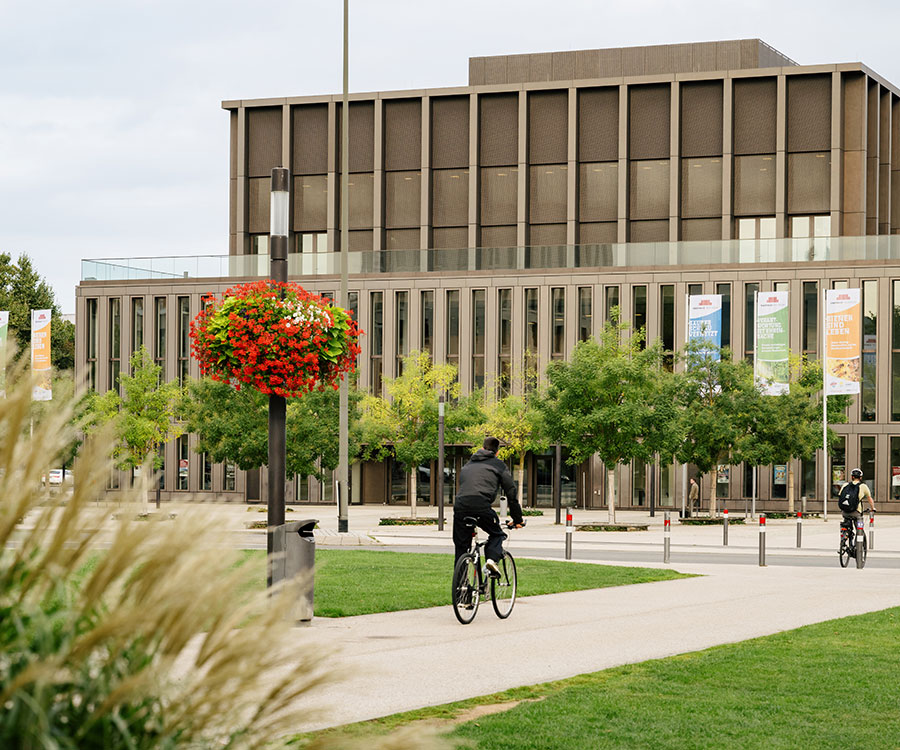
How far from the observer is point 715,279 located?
60.0 meters

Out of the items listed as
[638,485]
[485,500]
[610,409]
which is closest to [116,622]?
[485,500]

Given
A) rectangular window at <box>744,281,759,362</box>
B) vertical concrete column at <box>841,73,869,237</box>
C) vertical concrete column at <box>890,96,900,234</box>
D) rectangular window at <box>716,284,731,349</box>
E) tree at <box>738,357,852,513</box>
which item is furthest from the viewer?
vertical concrete column at <box>890,96,900,234</box>

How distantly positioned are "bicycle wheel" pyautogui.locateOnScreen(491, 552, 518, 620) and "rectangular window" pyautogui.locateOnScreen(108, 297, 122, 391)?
5453 centimetres

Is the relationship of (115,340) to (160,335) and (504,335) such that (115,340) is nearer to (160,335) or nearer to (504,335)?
(160,335)

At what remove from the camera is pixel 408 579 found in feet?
61.9

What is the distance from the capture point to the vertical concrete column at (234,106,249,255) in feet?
239

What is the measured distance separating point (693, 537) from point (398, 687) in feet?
92.3

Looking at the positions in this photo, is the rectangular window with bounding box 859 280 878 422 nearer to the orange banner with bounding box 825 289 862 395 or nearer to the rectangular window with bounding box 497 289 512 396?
the orange banner with bounding box 825 289 862 395

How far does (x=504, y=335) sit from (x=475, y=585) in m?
49.7

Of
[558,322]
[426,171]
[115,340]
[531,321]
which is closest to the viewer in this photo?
[558,322]

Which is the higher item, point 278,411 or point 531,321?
point 531,321

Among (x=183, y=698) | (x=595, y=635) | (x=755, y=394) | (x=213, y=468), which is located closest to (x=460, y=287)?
(x=213, y=468)

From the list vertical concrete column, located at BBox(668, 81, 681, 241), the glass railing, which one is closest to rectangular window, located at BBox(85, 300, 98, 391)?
the glass railing

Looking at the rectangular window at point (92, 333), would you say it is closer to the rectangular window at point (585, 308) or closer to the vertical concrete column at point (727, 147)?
the rectangular window at point (585, 308)
